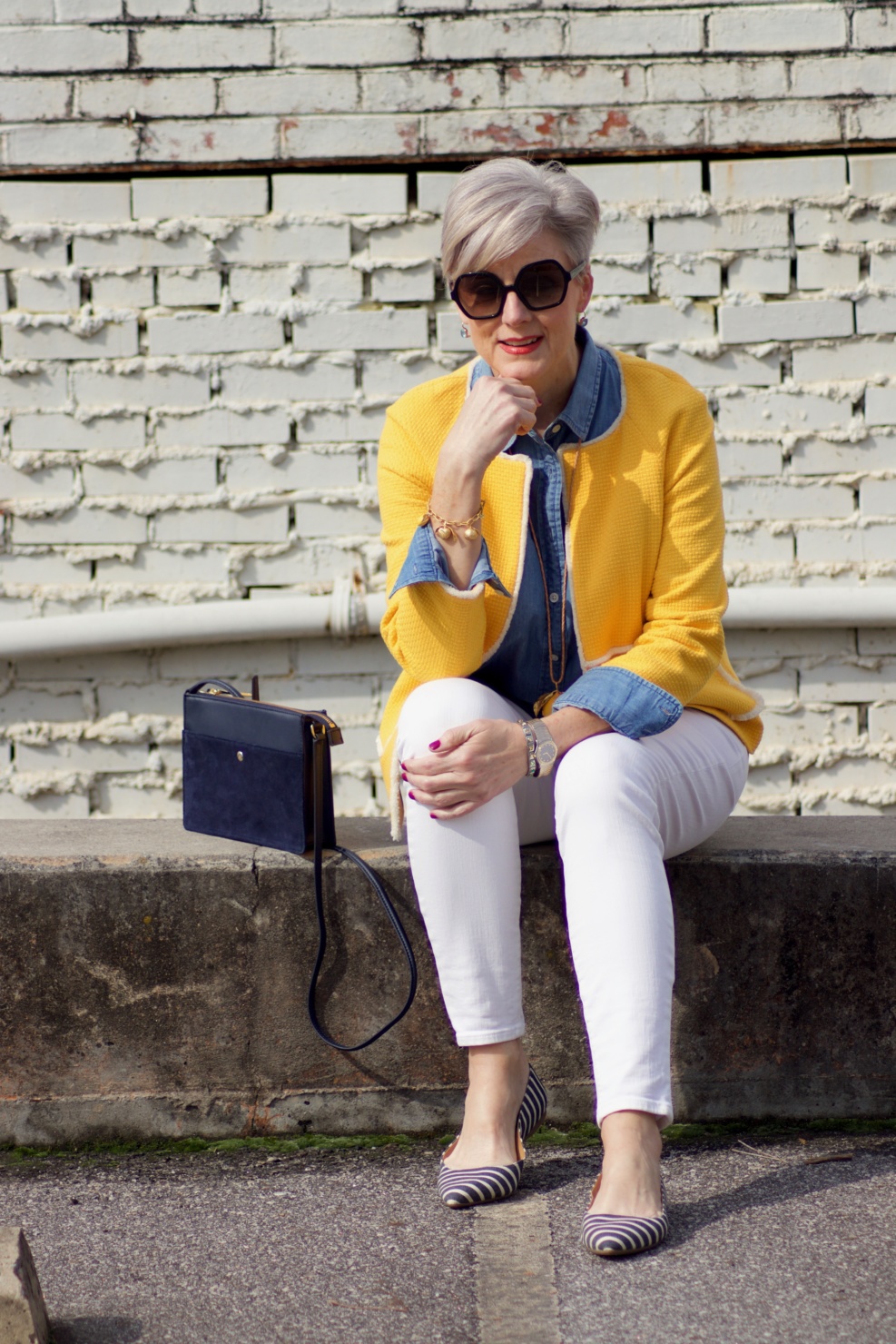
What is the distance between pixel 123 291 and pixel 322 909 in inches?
93.4

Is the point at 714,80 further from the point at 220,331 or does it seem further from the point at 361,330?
the point at 220,331

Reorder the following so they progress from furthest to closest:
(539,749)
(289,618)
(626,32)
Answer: (289,618) → (626,32) → (539,749)

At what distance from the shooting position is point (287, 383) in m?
3.85

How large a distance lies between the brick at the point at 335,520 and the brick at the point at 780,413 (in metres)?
1.08

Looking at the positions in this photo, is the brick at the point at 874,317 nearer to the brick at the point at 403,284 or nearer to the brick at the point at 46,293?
the brick at the point at 403,284

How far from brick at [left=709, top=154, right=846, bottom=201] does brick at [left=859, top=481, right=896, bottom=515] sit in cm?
85

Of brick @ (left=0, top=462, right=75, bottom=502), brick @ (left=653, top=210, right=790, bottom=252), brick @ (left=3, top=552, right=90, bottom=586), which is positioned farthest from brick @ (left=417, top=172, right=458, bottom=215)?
brick @ (left=3, top=552, right=90, bottom=586)

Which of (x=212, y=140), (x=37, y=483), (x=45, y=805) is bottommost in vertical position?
(x=45, y=805)

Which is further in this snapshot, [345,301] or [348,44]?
[345,301]

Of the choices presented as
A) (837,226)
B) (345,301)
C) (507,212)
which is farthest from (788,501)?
(507,212)

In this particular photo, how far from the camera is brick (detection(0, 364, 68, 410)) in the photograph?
12.7ft

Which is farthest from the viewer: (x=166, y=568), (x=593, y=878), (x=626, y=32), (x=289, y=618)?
(x=166, y=568)

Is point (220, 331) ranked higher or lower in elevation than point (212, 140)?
lower

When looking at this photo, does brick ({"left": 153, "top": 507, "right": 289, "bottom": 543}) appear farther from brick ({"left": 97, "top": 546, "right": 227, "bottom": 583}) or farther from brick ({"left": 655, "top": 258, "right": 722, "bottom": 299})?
brick ({"left": 655, "top": 258, "right": 722, "bottom": 299})
